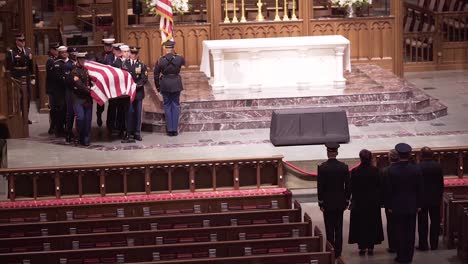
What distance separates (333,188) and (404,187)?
2.96ft

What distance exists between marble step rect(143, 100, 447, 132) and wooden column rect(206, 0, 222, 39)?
4530mm

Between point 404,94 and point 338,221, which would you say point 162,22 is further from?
point 338,221

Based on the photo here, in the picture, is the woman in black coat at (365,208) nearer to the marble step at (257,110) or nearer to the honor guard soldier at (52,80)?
the marble step at (257,110)

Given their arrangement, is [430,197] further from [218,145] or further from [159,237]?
[218,145]

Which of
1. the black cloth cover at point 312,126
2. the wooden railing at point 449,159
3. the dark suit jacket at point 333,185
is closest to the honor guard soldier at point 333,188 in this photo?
the dark suit jacket at point 333,185

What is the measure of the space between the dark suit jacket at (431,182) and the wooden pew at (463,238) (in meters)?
0.52

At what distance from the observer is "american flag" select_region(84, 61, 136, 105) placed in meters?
21.0

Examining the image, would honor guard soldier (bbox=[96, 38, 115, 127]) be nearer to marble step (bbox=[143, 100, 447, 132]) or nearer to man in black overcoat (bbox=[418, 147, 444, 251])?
marble step (bbox=[143, 100, 447, 132])

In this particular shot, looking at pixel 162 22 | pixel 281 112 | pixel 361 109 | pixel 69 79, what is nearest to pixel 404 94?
pixel 361 109

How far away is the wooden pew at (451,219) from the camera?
1580 cm

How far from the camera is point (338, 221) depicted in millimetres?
15773

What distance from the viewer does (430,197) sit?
15867 millimetres

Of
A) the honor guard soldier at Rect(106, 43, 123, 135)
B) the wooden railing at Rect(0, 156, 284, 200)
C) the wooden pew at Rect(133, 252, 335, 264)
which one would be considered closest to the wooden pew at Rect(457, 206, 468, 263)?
the wooden pew at Rect(133, 252, 335, 264)

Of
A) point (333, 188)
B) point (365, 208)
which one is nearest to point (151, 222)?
point (333, 188)
